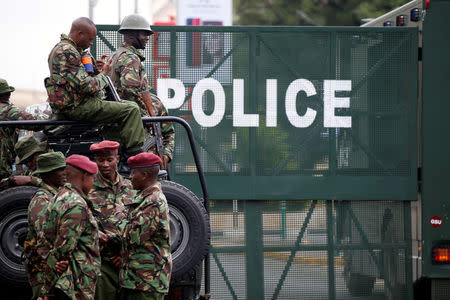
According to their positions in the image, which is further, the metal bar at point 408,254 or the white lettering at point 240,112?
the metal bar at point 408,254

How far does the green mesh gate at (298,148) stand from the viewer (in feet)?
29.8

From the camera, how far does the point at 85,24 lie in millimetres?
6766

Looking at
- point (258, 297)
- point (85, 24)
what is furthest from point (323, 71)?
point (85, 24)

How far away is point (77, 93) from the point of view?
6.66 meters

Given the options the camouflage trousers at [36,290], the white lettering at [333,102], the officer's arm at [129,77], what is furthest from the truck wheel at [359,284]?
the camouflage trousers at [36,290]

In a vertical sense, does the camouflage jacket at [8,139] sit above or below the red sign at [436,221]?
above

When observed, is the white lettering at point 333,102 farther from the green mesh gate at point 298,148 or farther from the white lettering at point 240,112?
the white lettering at point 240,112

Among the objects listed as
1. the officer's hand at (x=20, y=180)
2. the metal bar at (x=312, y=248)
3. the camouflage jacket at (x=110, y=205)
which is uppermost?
the officer's hand at (x=20, y=180)

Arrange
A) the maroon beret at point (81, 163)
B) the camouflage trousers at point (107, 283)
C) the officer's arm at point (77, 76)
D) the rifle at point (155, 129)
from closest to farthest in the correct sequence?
the maroon beret at point (81, 163)
the camouflage trousers at point (107, 283)
the officer's arm at point (77, 76)
the rifle at point (155, 129)

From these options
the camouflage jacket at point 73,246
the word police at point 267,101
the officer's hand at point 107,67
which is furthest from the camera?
the word police at point 267,101

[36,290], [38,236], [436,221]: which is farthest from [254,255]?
[38,236]

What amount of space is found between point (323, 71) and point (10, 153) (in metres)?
3.56

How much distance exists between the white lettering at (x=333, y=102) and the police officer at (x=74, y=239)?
3.89 m

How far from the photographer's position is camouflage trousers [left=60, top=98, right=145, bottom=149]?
6715 millimetres
